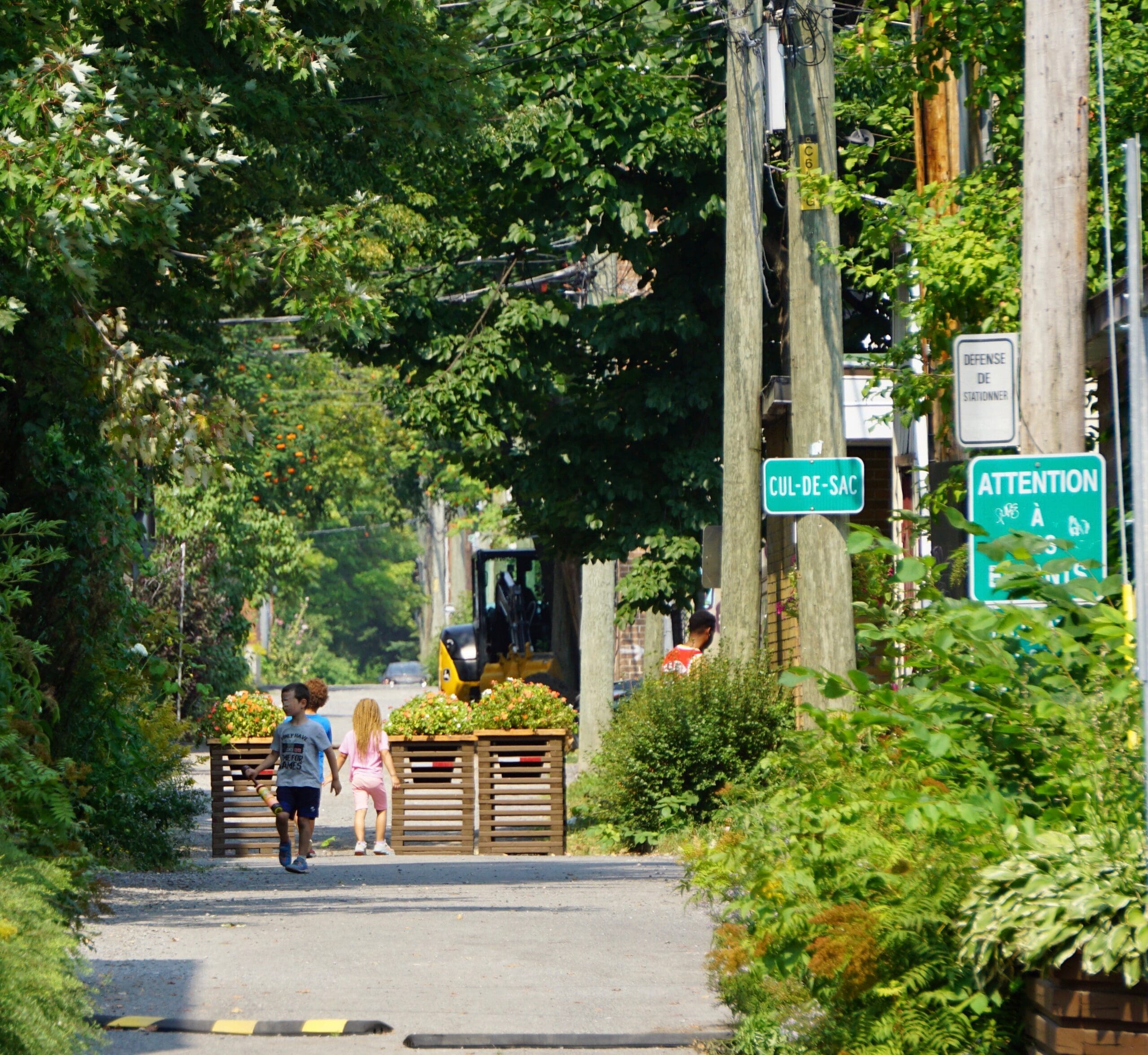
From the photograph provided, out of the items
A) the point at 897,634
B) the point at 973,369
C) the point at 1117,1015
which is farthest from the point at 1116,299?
the point at 1117,1015

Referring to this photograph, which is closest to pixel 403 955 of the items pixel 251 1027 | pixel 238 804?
pixel 251 1027

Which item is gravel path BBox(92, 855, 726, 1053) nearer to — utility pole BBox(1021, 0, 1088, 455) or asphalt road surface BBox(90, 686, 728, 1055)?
asphalt road surface BBox(90, 686, 728, 1055)

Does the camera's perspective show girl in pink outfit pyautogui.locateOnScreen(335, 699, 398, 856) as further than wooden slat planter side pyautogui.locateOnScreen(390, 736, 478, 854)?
Yes

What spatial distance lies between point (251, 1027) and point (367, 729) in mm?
10648

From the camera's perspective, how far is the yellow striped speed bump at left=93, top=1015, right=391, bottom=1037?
7246mm

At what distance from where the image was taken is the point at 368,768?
58.2ft

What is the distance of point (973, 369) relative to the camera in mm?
8227

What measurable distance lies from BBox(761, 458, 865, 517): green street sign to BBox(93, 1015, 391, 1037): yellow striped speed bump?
5.46 metres

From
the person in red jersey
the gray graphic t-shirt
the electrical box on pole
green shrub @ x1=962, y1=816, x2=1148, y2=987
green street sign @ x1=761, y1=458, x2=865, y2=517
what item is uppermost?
the electrical box on pole

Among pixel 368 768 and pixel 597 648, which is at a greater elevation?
pixel 597 648

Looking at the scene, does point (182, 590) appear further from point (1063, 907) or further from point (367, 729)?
point (1063, 907)

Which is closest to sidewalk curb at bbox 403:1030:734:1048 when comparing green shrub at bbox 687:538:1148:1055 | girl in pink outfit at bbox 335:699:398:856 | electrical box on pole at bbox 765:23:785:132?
green shrub at bbox 687:538:1148:1055

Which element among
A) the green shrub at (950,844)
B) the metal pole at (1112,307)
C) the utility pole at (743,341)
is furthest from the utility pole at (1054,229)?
the utility pole at (743,341)

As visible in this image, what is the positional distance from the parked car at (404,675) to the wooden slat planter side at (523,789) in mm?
71902
